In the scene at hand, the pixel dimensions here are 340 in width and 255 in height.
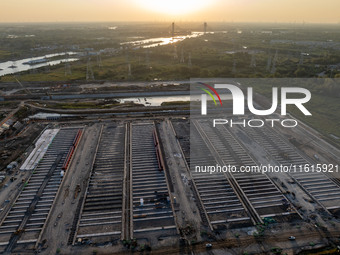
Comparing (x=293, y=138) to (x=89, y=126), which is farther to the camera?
(x=89, y=126)

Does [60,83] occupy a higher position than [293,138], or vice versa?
[60,83]

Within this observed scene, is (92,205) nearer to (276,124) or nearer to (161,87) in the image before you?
(276,124)

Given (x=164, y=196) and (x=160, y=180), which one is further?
(x=160, y=180)

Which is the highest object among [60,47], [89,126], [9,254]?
[60,47]

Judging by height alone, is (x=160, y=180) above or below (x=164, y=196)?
above

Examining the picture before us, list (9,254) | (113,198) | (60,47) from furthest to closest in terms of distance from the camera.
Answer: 1. (60,47)
2. (113,198)
3. (9,254)

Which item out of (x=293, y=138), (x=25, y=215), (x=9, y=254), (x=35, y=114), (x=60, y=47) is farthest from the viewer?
(x=60, y=47)

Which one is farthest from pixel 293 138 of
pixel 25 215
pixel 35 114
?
pixel 35 114

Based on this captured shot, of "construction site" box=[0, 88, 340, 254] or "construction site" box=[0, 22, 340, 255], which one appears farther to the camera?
"construction site" box=[0, 22, 340, 255]

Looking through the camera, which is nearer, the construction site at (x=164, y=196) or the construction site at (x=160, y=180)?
the construction site at (x=164, y=196)
